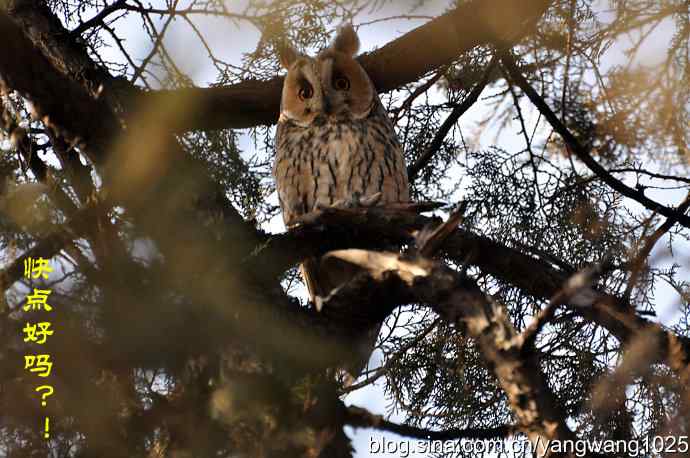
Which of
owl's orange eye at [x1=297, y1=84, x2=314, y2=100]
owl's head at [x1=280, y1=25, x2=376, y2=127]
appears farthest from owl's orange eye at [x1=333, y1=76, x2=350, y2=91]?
owl's orange eye at [x1=297, y1=84, x2=314, y2=100]

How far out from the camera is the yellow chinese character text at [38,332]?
1.27 metres

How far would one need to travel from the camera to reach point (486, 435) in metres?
1.51

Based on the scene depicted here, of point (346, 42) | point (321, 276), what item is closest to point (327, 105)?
point (346, 42)

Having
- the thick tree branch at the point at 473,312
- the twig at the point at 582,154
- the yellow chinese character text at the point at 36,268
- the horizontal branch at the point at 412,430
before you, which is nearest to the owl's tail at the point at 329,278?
the thick tree branch at the point at 473,312

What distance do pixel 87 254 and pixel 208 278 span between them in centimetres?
23

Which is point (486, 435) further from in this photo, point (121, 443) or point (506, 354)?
point (121, 443)

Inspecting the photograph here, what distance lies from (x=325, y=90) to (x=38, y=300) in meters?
1.96

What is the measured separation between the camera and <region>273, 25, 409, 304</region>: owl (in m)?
2.89

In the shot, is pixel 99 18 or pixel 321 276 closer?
pixel 99 18

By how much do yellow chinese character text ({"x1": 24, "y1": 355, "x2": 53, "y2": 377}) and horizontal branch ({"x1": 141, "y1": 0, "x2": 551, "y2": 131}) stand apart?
111cm

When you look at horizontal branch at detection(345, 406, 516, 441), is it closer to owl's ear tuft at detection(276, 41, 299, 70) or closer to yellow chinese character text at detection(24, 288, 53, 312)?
yellow chinese character text at detection(24, 288, 53, 312)

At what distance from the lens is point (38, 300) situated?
1290 millimetres

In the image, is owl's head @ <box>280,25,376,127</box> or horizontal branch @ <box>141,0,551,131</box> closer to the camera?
horizontal branch @ <box>141,0,551,131</box>

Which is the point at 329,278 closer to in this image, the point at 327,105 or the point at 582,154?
the point at 327,105
